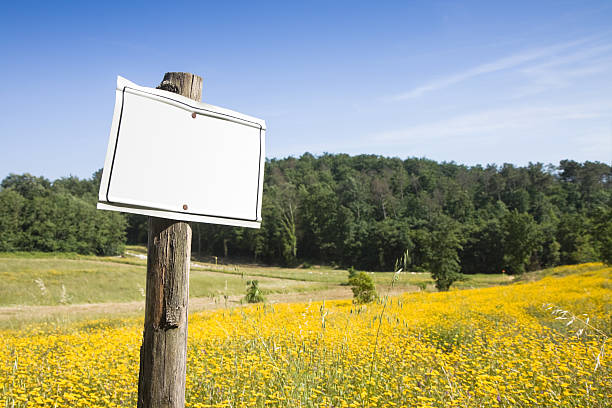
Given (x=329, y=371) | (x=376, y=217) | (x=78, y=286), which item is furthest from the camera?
(x=376, y=217)

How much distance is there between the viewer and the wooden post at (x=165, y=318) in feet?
5.82

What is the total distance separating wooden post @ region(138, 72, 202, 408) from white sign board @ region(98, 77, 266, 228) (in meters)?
0.26

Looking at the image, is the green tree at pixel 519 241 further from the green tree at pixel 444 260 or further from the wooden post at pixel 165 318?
the wooden post at pixel 165 318

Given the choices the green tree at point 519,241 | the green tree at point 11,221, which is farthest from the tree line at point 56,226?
the green tree at point 519,241

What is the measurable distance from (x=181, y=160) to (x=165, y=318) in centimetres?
77

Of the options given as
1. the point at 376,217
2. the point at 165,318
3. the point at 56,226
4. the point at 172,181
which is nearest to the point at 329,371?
the point at 165,318

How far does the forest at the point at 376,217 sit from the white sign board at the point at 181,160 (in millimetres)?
38206

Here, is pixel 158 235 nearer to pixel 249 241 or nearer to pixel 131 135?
pixel 131 135

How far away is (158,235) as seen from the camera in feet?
5.86

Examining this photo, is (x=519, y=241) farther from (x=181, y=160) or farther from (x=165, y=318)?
(x=181, y=160)

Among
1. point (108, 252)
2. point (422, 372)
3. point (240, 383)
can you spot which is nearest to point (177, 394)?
point (240, 383)

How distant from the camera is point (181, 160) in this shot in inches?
63.0

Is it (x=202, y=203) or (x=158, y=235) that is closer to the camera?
(x=202, y=203)

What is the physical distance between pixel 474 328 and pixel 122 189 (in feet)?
23.3
